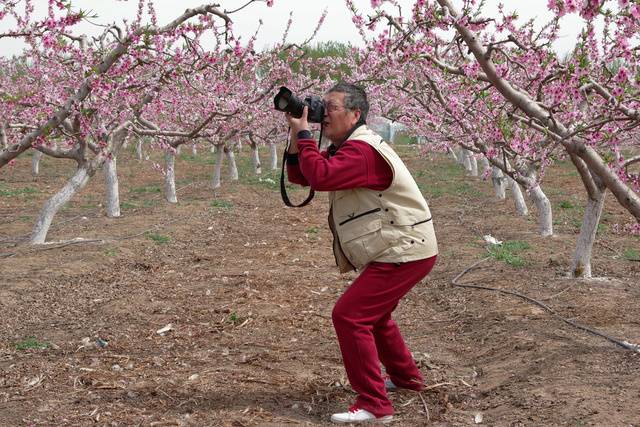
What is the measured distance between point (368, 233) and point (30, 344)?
339 cm

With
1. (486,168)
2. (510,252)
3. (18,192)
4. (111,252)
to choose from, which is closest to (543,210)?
(510,252)

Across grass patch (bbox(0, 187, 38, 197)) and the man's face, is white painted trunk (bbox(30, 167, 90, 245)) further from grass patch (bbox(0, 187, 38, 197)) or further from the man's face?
grass patch (bbox(0, 187, 38, 197))

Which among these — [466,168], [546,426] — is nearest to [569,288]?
[546,426]

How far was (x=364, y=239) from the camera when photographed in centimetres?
420

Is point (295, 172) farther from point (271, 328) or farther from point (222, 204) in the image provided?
point (222, 204)

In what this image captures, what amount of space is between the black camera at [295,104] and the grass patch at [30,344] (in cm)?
322

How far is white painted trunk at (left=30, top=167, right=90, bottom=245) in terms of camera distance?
10258 millimetres

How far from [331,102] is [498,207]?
473 inches

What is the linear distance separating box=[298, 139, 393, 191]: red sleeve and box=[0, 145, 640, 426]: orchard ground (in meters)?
1.43

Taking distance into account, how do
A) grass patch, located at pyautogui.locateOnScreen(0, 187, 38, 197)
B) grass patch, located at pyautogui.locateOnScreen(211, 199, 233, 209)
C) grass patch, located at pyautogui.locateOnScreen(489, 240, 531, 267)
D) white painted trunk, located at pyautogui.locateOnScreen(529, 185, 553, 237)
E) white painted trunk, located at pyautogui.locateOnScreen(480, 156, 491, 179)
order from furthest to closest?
grass patch, located at pyautogui.locateOnScreen(0, 187, 38, 197) → grass patch, located at pyautogui.locateOnScreen(211, 199, 233, 209) → white painted trunk, located at pyautogui.locateOnScreen(529, 185, 553, 237) → white painted trunk, located at pyautogui.locateOnScreen(480, 156, 491, 179) → grass patch, located at pyautogui.locateOnScreen(489, 240, 531, 267)

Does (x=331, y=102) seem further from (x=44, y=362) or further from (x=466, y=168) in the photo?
(x=466, y=168)

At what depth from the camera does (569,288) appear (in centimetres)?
753

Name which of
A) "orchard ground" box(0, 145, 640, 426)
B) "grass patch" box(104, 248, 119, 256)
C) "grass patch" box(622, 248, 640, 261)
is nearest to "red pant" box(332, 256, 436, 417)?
"orchard ground" box(0, 145, 640, 426)

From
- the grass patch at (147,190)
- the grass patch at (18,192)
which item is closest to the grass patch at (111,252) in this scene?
the grass patch at (18,192)
